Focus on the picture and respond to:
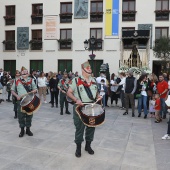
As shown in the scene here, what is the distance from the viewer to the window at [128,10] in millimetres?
23500

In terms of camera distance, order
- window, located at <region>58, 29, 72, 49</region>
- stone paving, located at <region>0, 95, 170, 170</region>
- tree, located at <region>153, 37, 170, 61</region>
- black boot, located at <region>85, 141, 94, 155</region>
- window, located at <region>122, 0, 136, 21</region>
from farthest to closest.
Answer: window, located at <region>58, 29, 72, 49</region>, window, located at <region>122, 0, 136, 21</region>, tree, located at <region>153, 37, 170, 61</region>, black boot, located at <region>85, 141, 94, 155</region>, stone paving, located at <region>0, 95, 170, 170</region>

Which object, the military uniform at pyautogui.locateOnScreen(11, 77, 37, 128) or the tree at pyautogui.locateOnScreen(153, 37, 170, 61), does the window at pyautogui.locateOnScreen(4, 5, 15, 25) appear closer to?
the tree at pyautogui.locateOnScreen(153, 37, 170, 61)

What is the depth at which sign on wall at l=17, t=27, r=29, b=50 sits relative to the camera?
2577 centimetres

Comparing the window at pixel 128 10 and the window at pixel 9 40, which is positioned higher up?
the window at pixel 128 10

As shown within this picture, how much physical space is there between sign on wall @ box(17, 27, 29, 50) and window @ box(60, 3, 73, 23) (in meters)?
3.96

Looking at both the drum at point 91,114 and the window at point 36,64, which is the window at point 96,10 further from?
the drum at point 91,114

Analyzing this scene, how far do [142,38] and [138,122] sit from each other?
48.1 ft

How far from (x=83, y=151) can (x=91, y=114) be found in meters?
0.91

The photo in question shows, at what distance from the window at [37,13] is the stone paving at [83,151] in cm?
1932

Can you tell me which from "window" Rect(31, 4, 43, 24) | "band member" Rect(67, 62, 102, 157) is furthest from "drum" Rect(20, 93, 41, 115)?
"window" Rect(31, 4, 43, 24)

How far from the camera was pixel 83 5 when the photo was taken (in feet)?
80.0

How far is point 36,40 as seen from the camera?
83.5ft

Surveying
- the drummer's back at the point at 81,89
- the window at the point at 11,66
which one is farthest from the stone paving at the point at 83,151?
the window at the point at 11,66

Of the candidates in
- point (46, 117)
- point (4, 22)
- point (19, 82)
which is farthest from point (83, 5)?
point (19, 82)
